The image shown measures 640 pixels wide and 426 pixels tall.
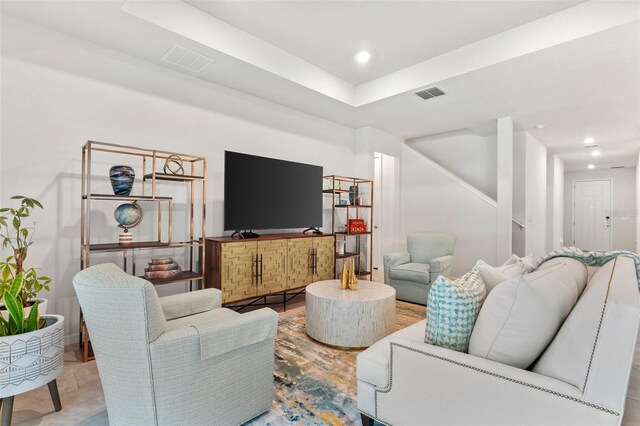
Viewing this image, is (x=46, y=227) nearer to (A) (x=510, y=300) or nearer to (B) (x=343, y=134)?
(A) (x=510, y=300)

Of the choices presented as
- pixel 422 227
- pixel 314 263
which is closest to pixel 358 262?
pixel 314 263

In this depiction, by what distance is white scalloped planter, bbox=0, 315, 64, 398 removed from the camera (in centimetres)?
161

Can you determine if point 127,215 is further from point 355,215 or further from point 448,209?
point 448,209

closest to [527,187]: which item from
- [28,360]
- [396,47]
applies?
[396,47]

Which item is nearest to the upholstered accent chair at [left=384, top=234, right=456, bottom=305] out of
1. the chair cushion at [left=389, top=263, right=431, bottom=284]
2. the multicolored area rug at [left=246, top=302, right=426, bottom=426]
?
the chair cushion at [left=389, top=263, right=431, bottom=284]

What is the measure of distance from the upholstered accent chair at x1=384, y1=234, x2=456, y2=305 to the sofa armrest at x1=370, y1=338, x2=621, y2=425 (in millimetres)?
2517

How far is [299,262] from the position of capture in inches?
155

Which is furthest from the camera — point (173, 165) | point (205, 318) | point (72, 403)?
point (173, 165)

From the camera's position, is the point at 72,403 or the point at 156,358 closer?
the point at 156,358

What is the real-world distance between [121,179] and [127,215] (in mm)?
305

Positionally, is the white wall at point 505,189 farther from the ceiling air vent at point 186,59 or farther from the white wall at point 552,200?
the ceiling air vent at point 186,59

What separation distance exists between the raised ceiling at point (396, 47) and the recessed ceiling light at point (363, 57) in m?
0.09

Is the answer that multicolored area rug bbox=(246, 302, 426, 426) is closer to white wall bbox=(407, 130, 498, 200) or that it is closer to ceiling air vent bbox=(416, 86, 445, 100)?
ceiling air vent bbox=(416, 86, 445, 100)

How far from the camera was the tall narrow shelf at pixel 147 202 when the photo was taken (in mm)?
2608
